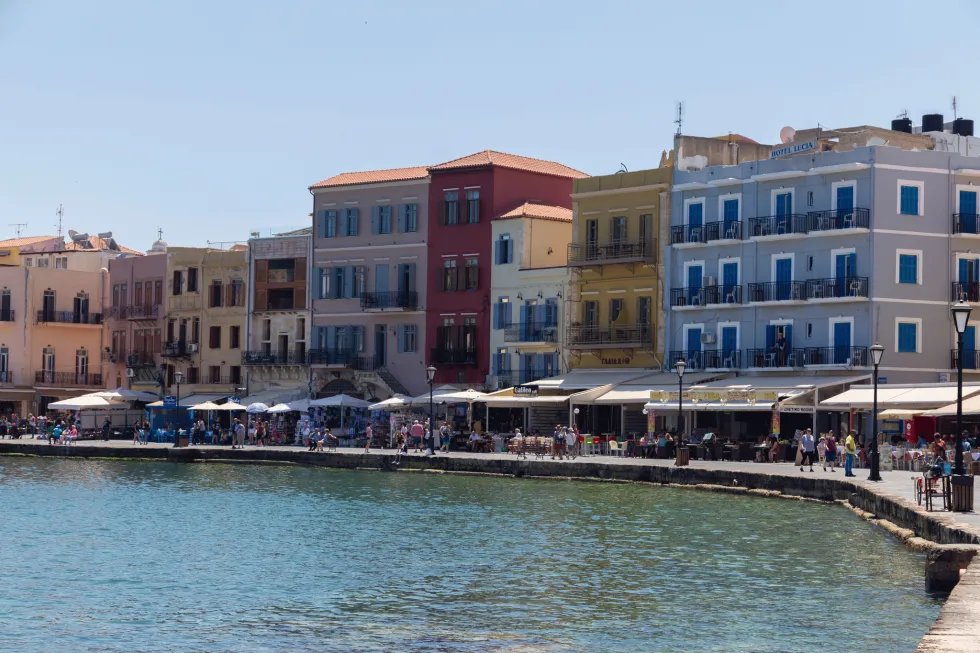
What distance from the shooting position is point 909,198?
53.2 meters

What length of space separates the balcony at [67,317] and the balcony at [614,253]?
109ft

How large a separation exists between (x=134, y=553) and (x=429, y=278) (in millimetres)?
39236

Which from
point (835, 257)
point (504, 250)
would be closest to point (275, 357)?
point (504, 250)


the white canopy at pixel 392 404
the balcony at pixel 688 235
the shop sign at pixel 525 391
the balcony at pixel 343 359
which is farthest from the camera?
the balcony at pixel 343 359

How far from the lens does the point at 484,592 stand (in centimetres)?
2400

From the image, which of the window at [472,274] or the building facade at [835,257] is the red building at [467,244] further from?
the building facade at [835,257]

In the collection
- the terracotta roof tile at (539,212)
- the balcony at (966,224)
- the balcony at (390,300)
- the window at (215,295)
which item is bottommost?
the balcony at (390,300)

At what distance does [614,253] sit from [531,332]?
17.0ft

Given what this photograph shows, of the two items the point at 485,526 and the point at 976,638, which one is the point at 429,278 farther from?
the point at 976,638

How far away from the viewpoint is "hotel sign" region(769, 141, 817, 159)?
184ft

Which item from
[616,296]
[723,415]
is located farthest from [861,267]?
[616,296]

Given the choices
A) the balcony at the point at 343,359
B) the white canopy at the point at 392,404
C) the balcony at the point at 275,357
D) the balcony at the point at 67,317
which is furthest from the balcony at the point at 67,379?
the white canopy at the point at 392,404

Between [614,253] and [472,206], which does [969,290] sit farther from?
[472,206]

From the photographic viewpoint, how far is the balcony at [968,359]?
5228 cm
